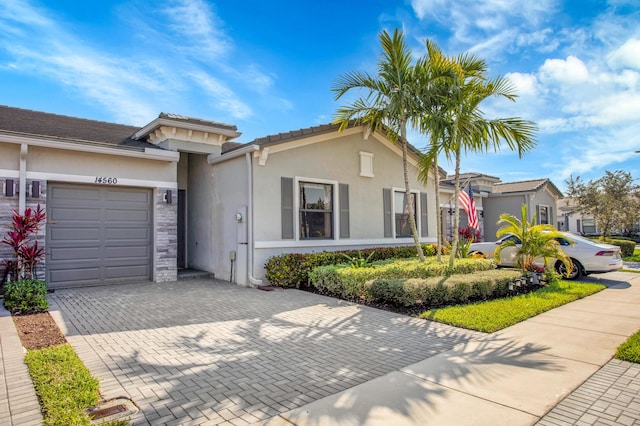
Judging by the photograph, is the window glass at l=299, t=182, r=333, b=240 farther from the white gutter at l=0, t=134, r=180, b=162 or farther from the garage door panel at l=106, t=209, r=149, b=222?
the garage door panel at l=106, t=209, r=149, b=222

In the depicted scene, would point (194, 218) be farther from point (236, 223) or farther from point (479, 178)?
point (479, 178)

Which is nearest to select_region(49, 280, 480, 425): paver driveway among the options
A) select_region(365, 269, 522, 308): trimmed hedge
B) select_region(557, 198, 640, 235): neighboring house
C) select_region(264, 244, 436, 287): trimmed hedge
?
select_region(365, 269, 522, 308): trimmed hedge

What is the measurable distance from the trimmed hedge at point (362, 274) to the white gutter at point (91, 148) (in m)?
5.14

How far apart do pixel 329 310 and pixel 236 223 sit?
4.31 meters

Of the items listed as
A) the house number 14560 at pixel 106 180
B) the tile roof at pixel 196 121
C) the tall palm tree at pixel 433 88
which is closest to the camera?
the tall palm tree at pixel 433 88

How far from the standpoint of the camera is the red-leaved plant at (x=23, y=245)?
7.82 metres

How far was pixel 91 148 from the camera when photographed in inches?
359

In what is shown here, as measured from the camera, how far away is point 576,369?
4.28 metres

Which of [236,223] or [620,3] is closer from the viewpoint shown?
[620,3]

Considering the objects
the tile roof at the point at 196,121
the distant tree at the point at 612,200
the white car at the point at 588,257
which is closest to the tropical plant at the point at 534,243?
the white car at the point at 588,257

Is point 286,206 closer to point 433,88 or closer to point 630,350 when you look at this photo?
point 433,88

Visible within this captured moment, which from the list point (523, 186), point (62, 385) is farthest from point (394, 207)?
point (523, 186)

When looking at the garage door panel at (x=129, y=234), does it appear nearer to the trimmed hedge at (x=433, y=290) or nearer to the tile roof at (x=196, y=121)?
the tile roof at (x=196, y=121)

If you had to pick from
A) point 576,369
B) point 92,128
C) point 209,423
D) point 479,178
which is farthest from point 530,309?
point 479,178
